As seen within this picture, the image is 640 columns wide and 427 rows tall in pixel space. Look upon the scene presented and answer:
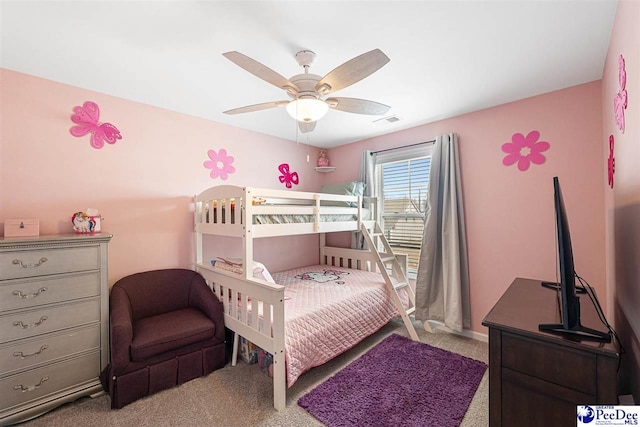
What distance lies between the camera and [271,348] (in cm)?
186

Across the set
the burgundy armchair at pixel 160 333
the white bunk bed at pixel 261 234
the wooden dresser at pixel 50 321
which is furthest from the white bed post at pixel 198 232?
the wooden dresser at pixel 50 321

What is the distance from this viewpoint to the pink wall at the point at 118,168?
198cm

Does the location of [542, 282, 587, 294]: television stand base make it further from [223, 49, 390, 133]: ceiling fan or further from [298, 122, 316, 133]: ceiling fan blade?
[298, 122, 316, 133]: ceiling fan blade

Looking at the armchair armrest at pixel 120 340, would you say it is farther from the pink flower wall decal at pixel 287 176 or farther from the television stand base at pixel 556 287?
the television stand base at pixel 556 287

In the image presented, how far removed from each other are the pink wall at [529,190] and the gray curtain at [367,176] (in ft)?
2.50

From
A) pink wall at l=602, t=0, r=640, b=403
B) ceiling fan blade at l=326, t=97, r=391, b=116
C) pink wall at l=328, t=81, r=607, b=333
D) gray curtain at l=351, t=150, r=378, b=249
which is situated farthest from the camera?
gray curtain at l=351, t=150, r=378, b=249

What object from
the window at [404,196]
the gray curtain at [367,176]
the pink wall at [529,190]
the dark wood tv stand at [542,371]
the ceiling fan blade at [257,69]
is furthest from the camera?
the gray curtain at [367,176]

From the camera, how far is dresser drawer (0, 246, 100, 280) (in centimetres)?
167

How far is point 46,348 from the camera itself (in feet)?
5.82

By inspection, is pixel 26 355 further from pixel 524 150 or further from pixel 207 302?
pixel 524 150

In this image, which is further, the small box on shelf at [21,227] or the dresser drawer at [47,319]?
the small box on shelf at [21,227]

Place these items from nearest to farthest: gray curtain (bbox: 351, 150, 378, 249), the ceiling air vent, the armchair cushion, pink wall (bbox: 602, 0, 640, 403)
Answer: pink wall (bbox: 602, 0, 640, 403), the armchair cushion, the ceiling air vent, gray curtain (bbox: 351, 150, 378, 249)

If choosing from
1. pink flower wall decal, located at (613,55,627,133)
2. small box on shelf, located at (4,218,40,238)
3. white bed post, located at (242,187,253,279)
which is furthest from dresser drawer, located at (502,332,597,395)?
small box on shelf, located at (4,218,40,238)

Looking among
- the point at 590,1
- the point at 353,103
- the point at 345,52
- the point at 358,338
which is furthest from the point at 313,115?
the point at 358,338
